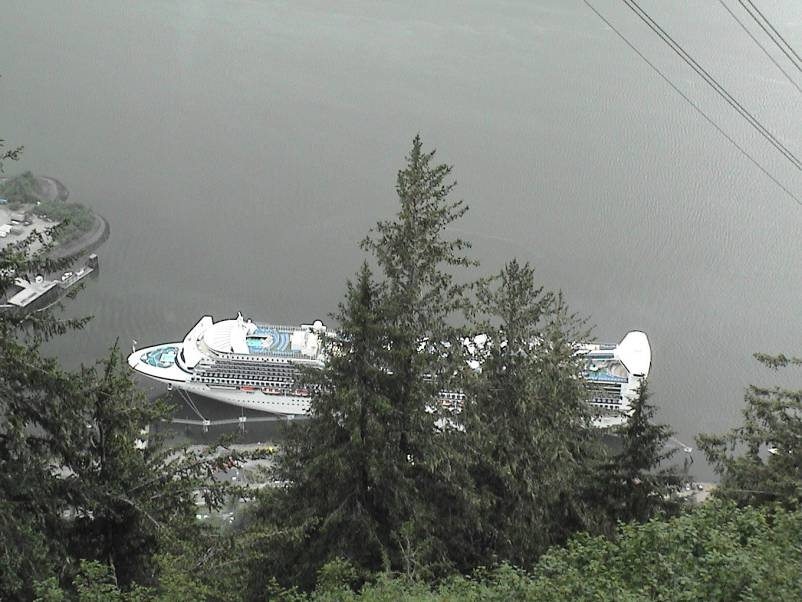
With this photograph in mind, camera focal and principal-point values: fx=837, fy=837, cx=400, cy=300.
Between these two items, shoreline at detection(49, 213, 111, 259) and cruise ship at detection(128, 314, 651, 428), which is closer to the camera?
cruise ship at detection(128, 314, 651, 428)

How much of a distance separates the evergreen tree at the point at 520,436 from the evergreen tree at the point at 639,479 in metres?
0.18

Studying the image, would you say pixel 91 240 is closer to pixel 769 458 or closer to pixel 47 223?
pixel 47 223

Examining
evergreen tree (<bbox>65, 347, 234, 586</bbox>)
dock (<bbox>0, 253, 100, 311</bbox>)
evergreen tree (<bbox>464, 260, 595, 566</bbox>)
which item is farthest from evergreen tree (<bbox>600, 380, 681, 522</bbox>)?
dock (<bbox>0, 253, 100, 311</bbox>)

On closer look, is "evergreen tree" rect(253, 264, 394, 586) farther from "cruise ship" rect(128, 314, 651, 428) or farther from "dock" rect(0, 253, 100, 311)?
"dock" rect(0, 253, 100, 311)

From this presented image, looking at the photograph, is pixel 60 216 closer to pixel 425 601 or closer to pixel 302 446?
pixel 302 446

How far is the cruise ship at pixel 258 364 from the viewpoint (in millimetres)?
9352

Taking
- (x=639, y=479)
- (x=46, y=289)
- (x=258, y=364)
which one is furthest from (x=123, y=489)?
(x=46, y=289)

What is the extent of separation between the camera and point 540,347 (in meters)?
4.02

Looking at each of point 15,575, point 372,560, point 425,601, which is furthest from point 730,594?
point 15,575

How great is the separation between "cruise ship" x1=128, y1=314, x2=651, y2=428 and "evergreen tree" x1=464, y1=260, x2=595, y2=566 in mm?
5462

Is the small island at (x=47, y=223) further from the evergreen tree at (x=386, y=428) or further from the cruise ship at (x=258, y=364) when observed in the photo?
the evergreen tree at (x=386, y=428)

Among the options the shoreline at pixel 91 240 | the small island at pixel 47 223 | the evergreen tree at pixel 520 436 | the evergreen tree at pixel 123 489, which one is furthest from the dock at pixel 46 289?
the evergreen tree at pixel 123 489

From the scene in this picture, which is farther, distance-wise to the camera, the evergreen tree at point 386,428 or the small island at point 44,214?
the small island at point 44,214

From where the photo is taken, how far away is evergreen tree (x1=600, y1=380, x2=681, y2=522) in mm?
3928
